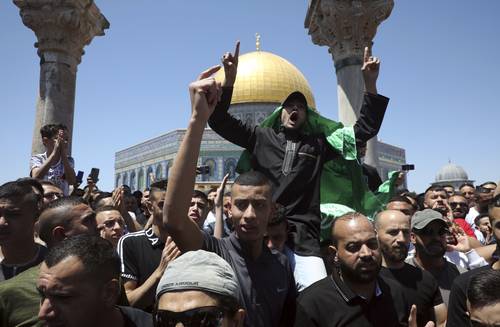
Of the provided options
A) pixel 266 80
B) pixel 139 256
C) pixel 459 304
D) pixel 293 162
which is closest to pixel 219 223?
pixel 293 162

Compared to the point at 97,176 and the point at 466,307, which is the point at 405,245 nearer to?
the point at 466,307

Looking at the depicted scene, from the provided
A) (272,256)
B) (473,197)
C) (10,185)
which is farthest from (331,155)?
(473,197)

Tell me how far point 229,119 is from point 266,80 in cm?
4156

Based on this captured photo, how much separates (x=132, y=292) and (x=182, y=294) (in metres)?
1.27

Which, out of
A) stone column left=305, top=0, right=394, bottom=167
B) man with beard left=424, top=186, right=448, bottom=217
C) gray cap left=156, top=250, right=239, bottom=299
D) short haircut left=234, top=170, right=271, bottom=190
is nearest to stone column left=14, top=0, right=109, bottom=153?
stone column left=305, top=0, right=394, bottom=167

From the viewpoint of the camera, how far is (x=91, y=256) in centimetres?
185

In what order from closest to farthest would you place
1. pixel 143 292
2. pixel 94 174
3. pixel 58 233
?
pixel 143 292 < pixel 58 233 < pixel 94 174

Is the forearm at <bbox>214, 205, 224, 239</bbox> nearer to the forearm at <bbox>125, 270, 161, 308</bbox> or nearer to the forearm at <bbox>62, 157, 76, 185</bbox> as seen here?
the forearm at <bbox>125, 270, 161, 308</bbox>

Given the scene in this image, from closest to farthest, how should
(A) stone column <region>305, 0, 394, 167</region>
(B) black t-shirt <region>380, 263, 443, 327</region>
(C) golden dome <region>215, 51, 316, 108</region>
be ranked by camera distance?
(B) black t-shirt <region>380, 263, 443, 327</region> < (A) stone column <region>305, 0, 394, 167</region> < (C) golden dome <region>215, 51, 316, 108</region>

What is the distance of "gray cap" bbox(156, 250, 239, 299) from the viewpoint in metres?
1.44

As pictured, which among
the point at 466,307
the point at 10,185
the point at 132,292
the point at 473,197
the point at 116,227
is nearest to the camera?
the point at 466,307

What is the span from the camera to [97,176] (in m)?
6.22

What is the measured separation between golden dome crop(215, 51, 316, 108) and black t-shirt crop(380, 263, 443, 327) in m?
40.2

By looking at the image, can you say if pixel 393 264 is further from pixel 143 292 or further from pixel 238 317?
pixel 238 317
